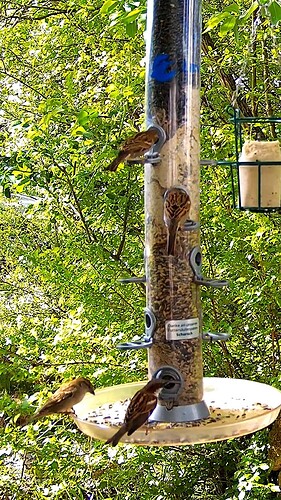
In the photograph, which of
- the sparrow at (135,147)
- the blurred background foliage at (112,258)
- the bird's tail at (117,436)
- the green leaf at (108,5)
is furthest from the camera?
the blurred background foliage at (112,258)

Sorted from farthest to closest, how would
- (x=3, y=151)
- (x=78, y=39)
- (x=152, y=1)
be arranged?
(x=78, y=39) < (x=3, y=151) < (x=152, y=1)

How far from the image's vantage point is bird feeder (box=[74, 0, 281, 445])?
1386mm

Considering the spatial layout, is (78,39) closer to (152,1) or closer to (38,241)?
(38,241)

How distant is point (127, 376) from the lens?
233 cm

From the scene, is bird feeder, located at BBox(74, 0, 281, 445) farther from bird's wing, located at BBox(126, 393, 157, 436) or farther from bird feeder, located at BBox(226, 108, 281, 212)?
bird feeder, located at BBox(226, 108, 281, 212)

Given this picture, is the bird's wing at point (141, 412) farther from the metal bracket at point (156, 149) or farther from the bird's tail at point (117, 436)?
the metal bracket at point (156, 149)

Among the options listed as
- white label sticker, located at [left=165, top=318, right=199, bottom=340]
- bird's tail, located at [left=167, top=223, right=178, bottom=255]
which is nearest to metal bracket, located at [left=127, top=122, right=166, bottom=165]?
bird's tail, located at [left=167, top=223, right=178, bottom=255]

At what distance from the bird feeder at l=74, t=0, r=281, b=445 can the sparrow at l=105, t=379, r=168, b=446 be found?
11 centimetres

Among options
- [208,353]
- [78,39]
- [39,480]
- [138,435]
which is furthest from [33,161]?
[138,435]

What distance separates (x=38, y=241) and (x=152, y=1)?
67.4 inches

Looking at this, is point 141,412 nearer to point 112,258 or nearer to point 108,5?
point 108,5

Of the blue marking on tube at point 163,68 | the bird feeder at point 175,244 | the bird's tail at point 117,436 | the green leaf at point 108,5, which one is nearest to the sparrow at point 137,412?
the bird's tail at point 117,436

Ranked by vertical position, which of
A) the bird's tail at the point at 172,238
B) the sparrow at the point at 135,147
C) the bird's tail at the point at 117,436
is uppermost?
the sparrow at the point at 135,147

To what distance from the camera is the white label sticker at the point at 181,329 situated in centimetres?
143
